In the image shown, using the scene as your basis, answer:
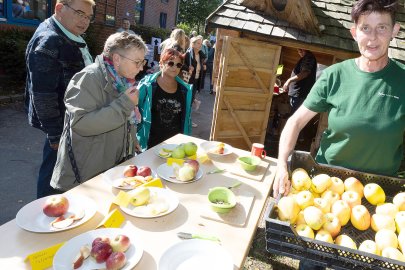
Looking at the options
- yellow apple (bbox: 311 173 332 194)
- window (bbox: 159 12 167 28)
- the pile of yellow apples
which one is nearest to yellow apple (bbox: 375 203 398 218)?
the pile of yellow apples

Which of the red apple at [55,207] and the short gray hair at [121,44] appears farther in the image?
the short gray hair at [121,44]

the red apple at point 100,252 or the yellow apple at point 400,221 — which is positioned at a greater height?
the yellow apple at point 400,221

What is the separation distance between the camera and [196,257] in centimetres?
138

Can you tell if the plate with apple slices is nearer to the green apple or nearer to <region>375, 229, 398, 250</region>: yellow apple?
the green apple

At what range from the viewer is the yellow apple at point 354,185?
177 centimetres

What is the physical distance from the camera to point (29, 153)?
5.11 m

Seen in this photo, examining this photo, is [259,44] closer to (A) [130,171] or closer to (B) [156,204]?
(A) [130,171]

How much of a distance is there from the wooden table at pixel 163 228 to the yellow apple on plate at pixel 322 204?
0.35 m

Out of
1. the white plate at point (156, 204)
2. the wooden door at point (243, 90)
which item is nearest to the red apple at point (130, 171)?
the white plate at point (156, 204)

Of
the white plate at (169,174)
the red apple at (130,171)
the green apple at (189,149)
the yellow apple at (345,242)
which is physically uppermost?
the yellow apple at (345,242)

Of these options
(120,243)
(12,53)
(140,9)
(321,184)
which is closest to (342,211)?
(321,184)

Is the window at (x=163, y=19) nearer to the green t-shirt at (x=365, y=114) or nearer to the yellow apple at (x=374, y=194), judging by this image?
the green t-shirt at (x=365, y=114)

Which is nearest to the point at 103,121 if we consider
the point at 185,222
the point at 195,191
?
the point at 195,191

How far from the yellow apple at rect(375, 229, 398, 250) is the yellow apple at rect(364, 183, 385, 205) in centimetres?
33
